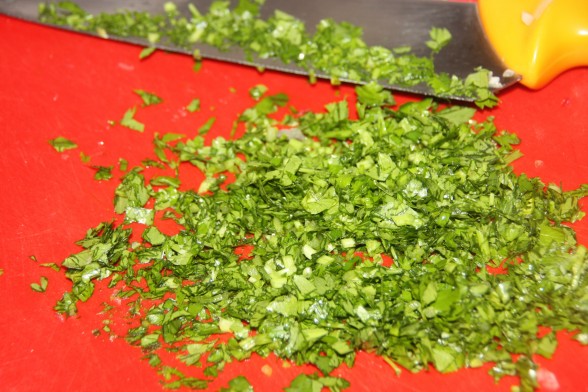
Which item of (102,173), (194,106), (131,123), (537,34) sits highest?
(537,34)

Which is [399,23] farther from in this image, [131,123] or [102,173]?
[102,173]

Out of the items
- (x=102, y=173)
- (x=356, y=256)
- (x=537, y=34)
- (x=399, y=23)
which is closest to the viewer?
(x=356, y=256)

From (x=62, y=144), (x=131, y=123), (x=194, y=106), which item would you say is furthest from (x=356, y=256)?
(x=62, y=144)

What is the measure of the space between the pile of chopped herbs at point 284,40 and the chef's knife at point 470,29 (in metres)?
0.03

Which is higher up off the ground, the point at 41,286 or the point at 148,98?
the point at 148,98

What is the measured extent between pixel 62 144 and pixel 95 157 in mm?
153

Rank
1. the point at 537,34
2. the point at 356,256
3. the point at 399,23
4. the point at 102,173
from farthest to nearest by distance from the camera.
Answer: the point at 399,23 → the point at 102,173 → the point at 537,34 → the point at 356,256

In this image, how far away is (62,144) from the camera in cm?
243

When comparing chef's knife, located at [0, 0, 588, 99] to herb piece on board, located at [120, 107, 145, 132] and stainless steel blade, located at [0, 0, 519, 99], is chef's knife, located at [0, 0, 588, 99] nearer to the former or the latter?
stainless steel blade, located at [0, 0, 519, 99]

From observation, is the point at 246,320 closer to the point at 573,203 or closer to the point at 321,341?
the point at 321,341

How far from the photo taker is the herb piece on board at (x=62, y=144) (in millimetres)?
2422

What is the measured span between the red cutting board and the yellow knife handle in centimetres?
16

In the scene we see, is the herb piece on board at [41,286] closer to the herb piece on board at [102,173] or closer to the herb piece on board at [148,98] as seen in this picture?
the herb piece on board at [102,173]

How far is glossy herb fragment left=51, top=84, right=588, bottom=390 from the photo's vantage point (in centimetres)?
188
